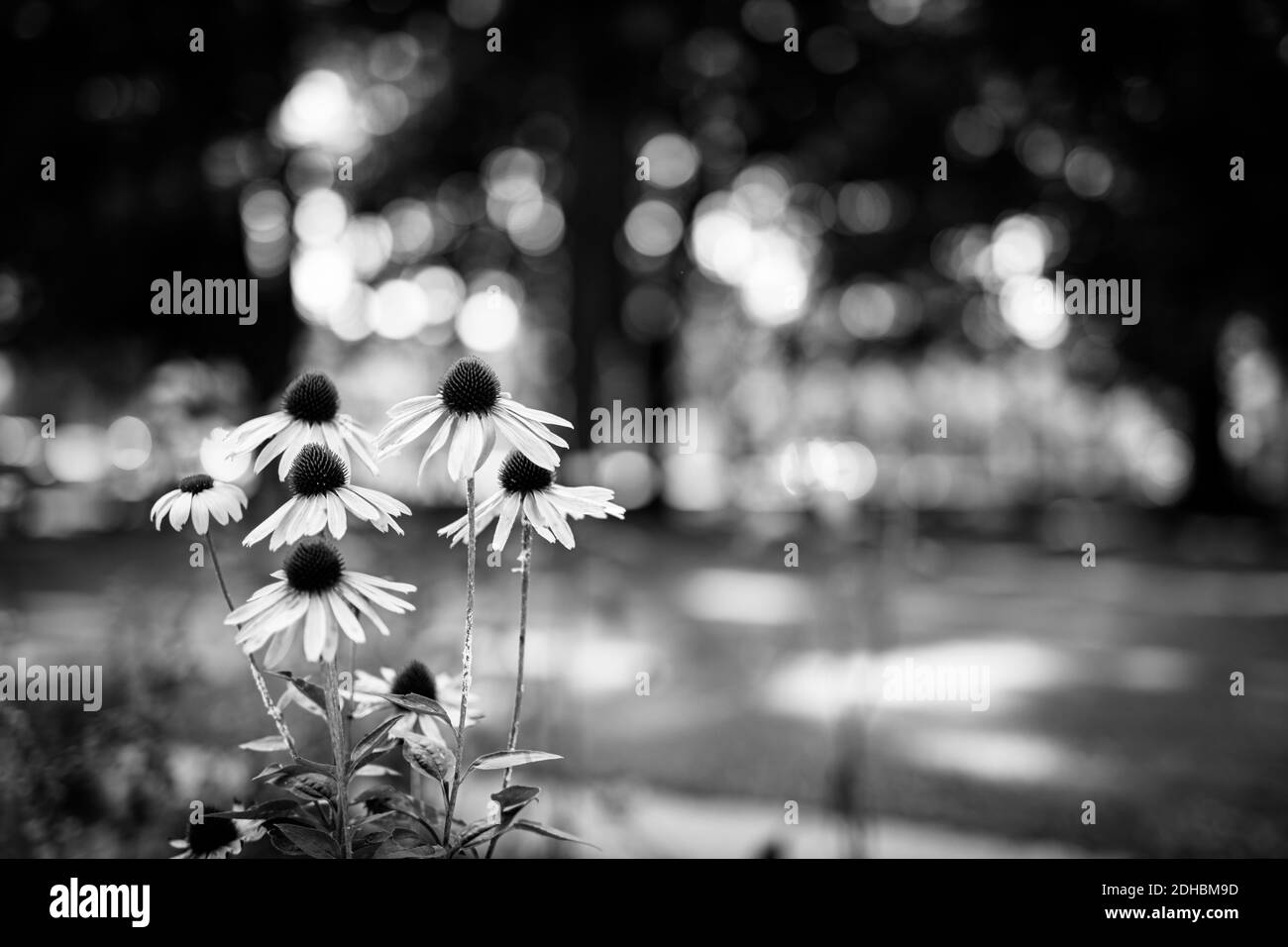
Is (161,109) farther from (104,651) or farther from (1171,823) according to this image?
(1171,823)

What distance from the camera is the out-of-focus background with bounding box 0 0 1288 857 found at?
353 centimetres

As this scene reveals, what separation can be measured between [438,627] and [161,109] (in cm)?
356

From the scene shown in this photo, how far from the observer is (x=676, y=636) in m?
6.73

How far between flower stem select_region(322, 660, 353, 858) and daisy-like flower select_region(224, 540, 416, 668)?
5 centimetres

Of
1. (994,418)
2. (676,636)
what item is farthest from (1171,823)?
(994,418)

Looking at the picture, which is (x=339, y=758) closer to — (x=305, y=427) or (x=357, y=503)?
(x=357, y=503)

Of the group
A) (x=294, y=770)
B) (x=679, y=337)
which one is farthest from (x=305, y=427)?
(x=679, y=337)

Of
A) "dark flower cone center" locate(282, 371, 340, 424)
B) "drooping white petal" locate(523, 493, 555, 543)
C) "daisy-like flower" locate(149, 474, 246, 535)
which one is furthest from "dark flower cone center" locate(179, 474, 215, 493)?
"drooping white petal" locate(523, 493, 555, 543)

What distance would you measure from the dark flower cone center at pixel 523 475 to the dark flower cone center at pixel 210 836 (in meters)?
0.61

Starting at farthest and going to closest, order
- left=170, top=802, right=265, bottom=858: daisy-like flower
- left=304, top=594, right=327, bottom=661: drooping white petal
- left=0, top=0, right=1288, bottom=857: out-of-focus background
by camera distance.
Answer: left=0, top=0, right=1288, bottom=857: out-of-focus background, left=170, top=802, right=265, bottom=858: daisy-like flower, left=304, top=594, right=327, bottom=661: drooping white petal

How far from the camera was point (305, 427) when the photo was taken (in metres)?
1.36

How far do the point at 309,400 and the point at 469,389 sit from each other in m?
0.26

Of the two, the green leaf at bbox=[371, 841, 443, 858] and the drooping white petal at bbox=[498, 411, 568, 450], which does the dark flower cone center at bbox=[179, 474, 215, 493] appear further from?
the green leaf at bbox=[371, 841, 443, 858]
